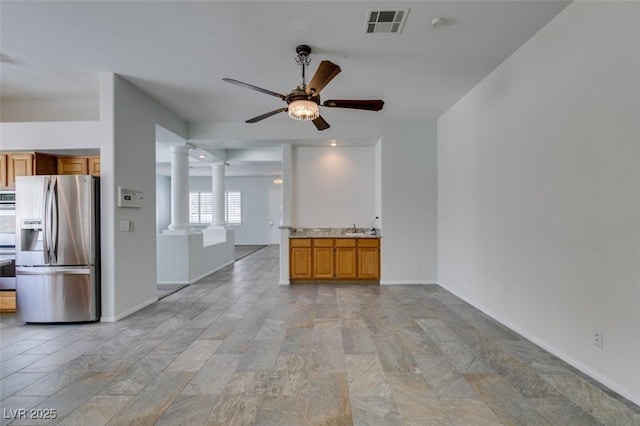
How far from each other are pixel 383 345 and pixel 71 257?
3.71 m

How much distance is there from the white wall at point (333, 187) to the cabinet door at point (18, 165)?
13.0 feet

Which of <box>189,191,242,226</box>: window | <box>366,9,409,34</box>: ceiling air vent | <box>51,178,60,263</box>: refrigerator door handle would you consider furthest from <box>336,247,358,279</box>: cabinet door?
<box>189,191,242,226</box>: window

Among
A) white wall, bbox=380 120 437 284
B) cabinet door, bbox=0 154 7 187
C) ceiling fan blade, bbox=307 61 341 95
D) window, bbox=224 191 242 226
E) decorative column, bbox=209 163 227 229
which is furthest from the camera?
window, bbox=224 191 242 226

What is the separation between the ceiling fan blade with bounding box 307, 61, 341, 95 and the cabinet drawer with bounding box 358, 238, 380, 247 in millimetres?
3357

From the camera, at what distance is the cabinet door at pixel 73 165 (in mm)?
3992

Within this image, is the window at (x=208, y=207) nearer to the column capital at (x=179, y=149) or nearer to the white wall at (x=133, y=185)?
the column capital at (x=179, y=149)

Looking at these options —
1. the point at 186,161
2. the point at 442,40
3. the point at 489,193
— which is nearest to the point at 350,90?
the point at 442,40

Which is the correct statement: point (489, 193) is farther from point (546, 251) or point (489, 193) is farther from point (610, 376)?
point (610, 376)

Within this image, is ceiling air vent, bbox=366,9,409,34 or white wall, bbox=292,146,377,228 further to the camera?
white wall, bbox=292,146,377,228

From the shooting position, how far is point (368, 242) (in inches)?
222

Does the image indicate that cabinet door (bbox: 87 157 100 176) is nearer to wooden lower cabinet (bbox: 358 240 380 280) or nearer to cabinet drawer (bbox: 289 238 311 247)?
cabinet drawer (bbox: 289 238 311 247)

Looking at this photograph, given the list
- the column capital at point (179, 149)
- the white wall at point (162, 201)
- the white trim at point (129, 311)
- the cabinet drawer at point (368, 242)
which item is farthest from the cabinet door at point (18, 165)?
the white wall at point (162, 201)

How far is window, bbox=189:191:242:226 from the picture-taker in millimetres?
12250

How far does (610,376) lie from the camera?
86.9 inches
